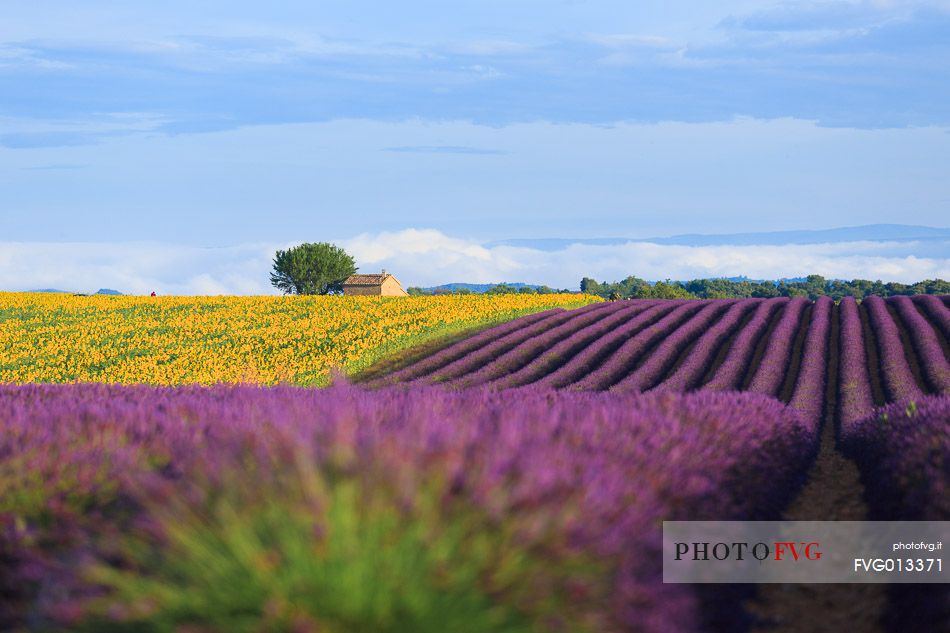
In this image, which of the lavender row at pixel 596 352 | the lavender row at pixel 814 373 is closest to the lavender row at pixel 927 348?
the lavender row at pixel 814 373

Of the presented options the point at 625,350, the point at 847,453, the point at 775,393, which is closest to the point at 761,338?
the point at 625,350

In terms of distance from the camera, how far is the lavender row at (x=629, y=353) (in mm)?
24470

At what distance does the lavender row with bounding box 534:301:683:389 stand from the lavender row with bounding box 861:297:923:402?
7687 millimetres

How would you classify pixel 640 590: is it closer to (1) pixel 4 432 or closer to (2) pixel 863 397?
(1) pixel 4 432

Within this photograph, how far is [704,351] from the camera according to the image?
28344mm

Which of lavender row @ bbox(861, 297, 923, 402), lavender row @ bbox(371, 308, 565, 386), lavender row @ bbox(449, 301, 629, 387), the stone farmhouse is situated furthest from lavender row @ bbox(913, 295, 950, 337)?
the stone farmhouse

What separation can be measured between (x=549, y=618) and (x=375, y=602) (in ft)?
2.66

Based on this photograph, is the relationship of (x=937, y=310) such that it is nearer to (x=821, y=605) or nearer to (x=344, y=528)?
(x=821, y=605)

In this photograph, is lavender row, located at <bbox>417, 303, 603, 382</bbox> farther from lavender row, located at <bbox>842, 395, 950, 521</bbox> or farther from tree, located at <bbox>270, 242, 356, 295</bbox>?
tree, located at <bbox>270, 242, 356, 295</bbox>

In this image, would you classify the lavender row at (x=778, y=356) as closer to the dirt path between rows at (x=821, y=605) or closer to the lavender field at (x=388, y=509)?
the dirt path between rows at (x=821, y=605)

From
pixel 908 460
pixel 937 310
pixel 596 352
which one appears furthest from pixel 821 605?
pixel 937 310

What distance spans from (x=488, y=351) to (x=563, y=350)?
2348 mm

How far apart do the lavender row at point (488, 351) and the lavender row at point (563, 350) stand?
4.72ft

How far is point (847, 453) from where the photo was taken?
51.5 feet
